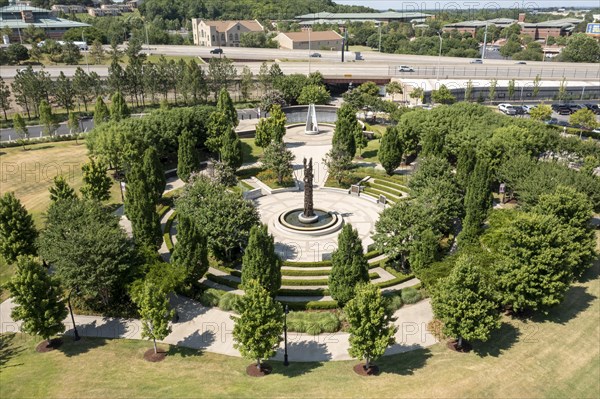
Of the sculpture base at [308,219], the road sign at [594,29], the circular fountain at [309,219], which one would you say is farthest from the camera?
the road sign at [594,29]

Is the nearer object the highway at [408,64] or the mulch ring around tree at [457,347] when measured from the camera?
the mulch ring around tree at [457,347]

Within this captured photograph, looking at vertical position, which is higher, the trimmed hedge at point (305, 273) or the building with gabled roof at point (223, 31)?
the building with gabled roof at point (223, 31)

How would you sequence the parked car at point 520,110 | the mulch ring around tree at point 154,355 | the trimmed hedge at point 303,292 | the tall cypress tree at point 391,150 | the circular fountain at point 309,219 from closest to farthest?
the mulch ring around tree at point 154,355 < the trimmed hedge at point 303,292 < the circular fountain at point 309,219 < the tall cypress tree at point 391,150 < the parked car at point 520,110

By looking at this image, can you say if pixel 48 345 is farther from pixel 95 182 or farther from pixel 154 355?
pixel 95 182

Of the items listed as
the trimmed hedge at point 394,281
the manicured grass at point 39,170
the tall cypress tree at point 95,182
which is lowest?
the trimmed hedge at point 394,281

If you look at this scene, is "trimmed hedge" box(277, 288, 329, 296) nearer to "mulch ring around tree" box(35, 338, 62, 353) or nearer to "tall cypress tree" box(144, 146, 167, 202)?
"mulch ring around tree" box(35, 338, 62, 353)

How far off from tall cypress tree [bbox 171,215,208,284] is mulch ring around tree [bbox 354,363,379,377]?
51.9 ft

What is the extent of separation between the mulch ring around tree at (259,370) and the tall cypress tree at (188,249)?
401 inches

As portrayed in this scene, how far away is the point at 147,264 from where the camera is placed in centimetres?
3825

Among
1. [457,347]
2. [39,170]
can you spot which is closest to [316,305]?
[457,347]

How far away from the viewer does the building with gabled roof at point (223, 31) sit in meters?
171

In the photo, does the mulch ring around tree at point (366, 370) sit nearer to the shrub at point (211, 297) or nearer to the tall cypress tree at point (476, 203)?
the shrub at point (211, 297)

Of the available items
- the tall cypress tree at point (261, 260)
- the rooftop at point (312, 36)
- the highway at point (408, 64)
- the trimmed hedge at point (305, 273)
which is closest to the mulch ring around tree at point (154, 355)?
the tall cypress tree at point (261, 260)

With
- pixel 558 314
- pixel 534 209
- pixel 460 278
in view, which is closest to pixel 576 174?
pixel 534 209
